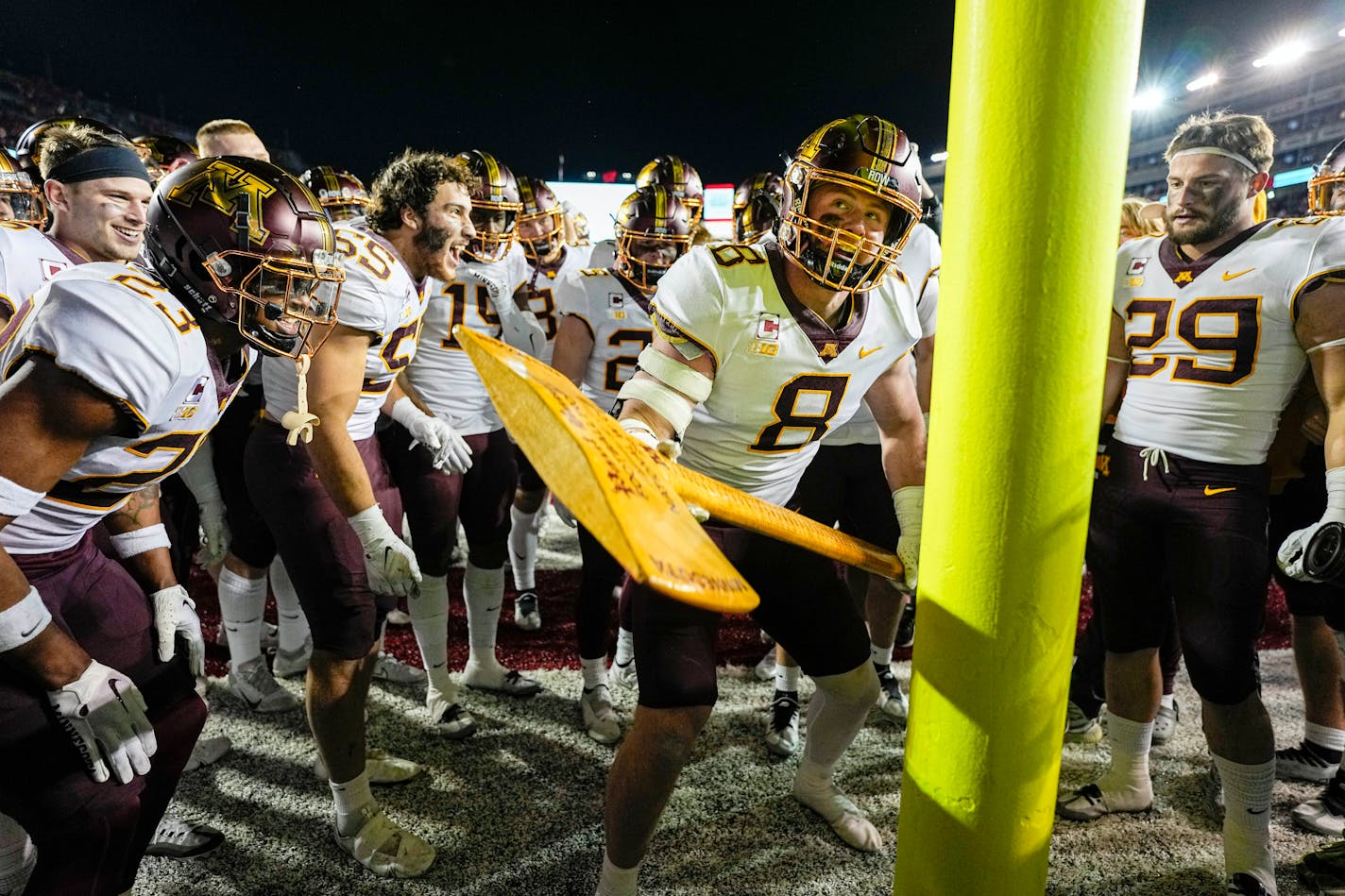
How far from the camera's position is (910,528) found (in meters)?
2.02

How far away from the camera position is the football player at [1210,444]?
2047 millimetres

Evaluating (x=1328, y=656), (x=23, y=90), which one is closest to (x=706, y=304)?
(x=1328, y=656)

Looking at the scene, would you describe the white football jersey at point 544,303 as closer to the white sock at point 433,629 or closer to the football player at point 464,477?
the football player at point 464,477

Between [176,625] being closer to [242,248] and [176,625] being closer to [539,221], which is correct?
[242,248]

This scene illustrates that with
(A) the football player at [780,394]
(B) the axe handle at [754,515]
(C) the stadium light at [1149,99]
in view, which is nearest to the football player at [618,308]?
(A) the football player at [780,394]

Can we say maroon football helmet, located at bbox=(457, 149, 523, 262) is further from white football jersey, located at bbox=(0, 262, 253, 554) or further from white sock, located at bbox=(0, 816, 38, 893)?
white sock, located at bbox=(0, 816, 38, 893)

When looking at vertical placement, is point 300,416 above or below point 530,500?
above

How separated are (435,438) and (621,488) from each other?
192 cm

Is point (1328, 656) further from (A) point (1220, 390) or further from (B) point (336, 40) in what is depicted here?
(B) point (336, 40)

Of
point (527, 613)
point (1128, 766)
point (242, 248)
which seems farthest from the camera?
point (527, 613)

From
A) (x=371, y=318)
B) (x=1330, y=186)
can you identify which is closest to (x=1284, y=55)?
(x=1330, y=186)

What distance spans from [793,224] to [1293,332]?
1481mm

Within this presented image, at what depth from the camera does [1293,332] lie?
208cm

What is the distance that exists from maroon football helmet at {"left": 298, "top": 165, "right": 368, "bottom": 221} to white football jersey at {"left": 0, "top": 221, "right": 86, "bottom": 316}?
2182 millimetres
